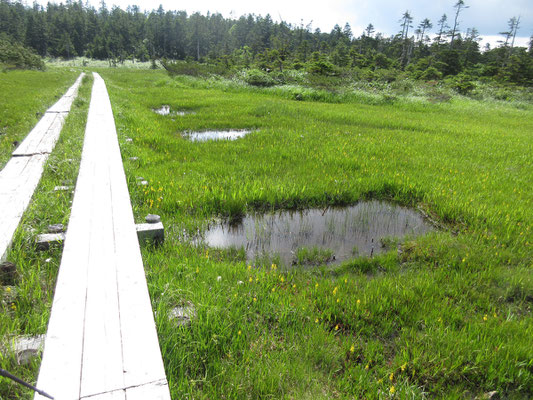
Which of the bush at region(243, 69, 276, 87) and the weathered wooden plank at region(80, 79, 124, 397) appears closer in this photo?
the weathered wooden plank at region(80, 79, 124, 397)

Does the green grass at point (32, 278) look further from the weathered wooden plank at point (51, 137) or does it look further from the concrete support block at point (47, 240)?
the weathered wooden plank at point (51, 137)

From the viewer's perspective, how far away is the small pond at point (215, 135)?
9125 mm

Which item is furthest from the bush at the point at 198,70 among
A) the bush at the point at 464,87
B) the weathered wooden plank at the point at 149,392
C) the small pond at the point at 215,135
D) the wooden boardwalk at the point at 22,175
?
the weathered wooden plank at the point at 149,392

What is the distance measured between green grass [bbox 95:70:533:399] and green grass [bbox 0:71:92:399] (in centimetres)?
77

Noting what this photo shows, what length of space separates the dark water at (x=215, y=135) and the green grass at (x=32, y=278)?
449 cm

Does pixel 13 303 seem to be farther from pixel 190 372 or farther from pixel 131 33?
pixel 131 33

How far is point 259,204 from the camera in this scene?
16.6ft

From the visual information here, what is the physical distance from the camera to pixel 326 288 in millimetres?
3043

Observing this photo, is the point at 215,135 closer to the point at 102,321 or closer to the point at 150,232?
the point at 150,232

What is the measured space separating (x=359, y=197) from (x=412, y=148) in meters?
3.92

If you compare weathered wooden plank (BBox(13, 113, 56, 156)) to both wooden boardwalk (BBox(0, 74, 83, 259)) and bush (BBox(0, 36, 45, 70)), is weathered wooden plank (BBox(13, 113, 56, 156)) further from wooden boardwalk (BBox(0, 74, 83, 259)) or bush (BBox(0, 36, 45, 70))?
bush (BBox(0, 36, 45, 70))

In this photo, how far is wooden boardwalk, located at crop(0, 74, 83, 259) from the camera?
3220 mm

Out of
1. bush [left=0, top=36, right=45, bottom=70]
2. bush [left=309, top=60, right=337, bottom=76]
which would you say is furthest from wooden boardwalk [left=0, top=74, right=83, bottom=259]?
bush [left=0, top=36, right=45, bottom=70]

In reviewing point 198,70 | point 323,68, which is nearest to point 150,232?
point 323,68
